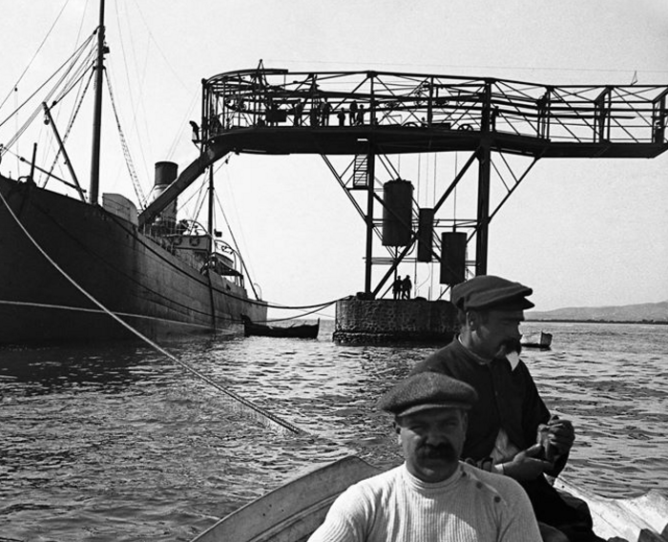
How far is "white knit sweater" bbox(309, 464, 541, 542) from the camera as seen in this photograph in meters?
2.11

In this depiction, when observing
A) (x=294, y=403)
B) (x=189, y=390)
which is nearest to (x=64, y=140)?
(x=189, y=390)

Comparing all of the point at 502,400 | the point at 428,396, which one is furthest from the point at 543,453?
the point at 428,396

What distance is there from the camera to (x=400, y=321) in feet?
82.0

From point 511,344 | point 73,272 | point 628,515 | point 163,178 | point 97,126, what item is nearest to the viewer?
point 511,344

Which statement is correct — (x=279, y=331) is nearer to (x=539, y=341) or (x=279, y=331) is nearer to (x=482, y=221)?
(x=539, y=341)

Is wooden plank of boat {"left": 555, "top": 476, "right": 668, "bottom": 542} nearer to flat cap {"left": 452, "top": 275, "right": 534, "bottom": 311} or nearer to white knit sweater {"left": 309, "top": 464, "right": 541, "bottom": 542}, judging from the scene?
flat cap {"left": 452, "top": 275, "right": 534, "bottom": 311}

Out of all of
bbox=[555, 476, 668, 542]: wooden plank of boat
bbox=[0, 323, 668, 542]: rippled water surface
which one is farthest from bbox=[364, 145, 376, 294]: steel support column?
bbox=[555, 476, 668, 542]: wooden plank of boat

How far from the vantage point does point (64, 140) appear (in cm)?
2427

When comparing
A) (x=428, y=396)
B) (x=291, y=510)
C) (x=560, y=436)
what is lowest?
(x=291, y=510)

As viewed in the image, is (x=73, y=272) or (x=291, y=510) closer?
(x=291, y=510)

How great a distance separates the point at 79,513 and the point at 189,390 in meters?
7.75

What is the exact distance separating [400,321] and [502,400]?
71.7 ft

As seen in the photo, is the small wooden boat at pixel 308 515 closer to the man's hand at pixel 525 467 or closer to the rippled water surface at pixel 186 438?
the man's hand at pixel 525 467

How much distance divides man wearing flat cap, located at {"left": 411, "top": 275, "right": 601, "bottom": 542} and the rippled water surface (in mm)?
3044
